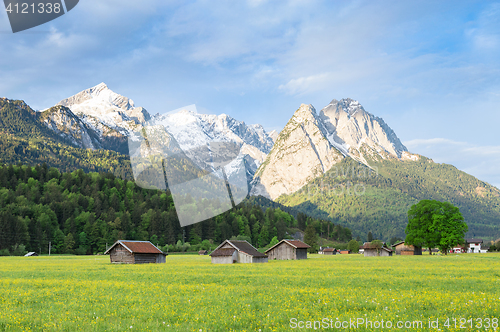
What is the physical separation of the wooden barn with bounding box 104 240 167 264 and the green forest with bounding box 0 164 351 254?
5898cm

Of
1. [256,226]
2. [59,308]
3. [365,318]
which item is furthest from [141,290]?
[256,226]

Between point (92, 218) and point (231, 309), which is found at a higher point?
point (92, 218)

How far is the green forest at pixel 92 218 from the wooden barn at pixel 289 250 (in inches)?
2277

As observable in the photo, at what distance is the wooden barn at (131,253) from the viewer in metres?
71.2

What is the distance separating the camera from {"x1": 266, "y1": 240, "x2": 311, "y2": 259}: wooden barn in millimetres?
90375

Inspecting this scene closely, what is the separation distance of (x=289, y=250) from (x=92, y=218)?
8390cm

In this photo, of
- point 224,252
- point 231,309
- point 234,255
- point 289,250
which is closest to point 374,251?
point 289,250

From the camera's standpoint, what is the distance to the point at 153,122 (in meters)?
68.1

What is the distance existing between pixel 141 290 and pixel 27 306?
7820 millimetres

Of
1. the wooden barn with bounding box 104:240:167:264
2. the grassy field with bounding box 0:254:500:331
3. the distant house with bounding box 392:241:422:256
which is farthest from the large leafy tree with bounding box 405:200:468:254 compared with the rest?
the grassy field with bounding box 0:254:500:331

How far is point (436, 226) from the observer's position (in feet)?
310

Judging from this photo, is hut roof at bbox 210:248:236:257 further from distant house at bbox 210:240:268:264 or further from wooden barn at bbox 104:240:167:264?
wooden barn at bbox 104:240:167:264

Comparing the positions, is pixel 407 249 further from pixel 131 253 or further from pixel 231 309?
pixel 231 309

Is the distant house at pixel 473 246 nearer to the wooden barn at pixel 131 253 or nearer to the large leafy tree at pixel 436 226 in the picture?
the large leafy tree at pixel 436 226
